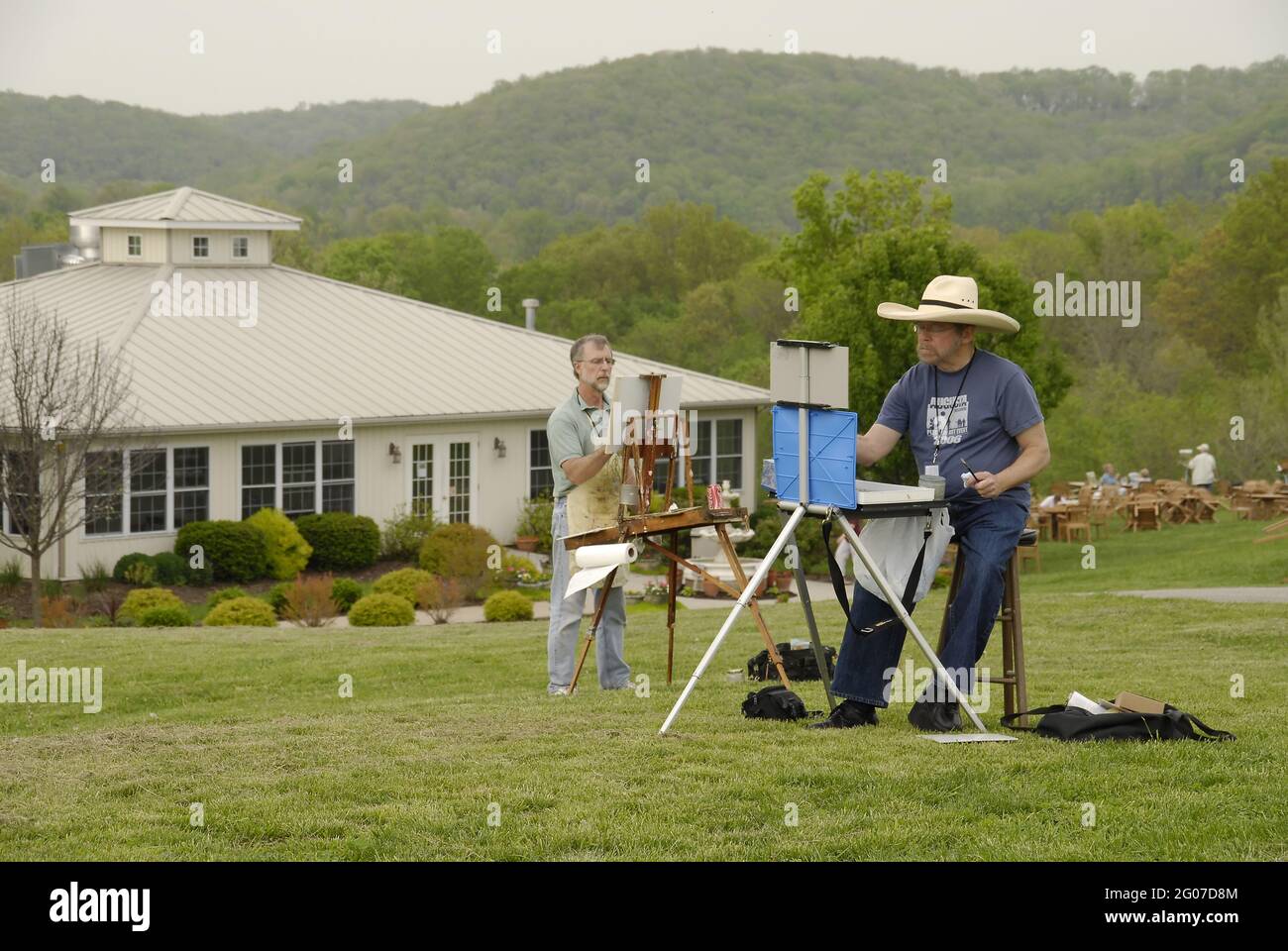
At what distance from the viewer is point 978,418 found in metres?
7.86

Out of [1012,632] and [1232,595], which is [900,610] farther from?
[1232,595]

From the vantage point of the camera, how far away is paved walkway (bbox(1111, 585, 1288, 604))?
698 inches

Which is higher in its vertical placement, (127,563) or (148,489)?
(148,489)

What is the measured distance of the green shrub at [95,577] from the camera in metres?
26.2

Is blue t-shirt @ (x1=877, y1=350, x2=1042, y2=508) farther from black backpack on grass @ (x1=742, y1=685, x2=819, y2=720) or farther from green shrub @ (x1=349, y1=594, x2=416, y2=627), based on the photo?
green shrub @ (x1=349, y1=594, x2=416, y2=627)

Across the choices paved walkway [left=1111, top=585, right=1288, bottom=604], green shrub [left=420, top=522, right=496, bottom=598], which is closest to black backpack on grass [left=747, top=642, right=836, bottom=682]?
paved walkway [left=1111, top=585, right=1288, bottom=604]

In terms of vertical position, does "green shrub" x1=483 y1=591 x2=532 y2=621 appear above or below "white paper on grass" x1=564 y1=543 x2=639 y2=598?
below

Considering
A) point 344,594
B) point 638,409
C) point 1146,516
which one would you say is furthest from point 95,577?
point 1146,516

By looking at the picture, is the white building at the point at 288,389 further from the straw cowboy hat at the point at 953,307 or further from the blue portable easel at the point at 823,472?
the straw cowboy hat at the point at 953,307

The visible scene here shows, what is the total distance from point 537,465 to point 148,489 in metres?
8.73

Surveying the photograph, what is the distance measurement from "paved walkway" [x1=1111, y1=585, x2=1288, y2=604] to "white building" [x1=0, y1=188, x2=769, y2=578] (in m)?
16.0

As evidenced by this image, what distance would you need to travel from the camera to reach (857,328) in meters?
33.4

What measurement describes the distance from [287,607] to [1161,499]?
2025 cm

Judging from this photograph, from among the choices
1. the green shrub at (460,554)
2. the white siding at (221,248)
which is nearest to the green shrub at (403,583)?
the green shrub at (460,554)
